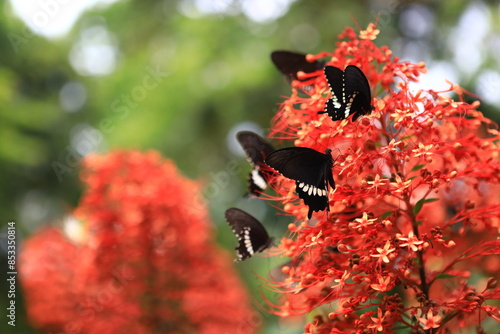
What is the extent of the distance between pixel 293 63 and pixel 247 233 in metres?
0.93

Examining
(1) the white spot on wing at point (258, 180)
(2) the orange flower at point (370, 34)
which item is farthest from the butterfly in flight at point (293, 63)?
(1) the white spot on wing at point (258, 180)

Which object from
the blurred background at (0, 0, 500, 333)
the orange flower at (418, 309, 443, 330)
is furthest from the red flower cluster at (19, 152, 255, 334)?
the orange flower at (418, 309, 443, 330)

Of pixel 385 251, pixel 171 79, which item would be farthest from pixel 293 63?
pixel 171 79

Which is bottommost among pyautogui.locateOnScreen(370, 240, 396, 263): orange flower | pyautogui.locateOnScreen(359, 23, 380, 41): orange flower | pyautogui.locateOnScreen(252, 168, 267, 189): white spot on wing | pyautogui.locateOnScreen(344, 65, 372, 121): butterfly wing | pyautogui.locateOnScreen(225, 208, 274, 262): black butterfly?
pyautogui.locateOnScreen(225, 208, 274, 262): black butterfly

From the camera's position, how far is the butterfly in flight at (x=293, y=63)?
8.54 feet

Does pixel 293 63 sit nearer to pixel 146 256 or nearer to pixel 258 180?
pixel 258 180

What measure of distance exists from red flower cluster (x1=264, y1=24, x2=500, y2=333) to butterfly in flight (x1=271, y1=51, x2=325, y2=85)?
20 centimetres

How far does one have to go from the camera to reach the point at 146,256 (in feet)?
14.1

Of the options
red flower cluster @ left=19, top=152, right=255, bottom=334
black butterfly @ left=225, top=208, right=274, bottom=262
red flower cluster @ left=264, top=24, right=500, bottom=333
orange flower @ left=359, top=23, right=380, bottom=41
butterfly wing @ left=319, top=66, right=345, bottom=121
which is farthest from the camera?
red flower cluster @ left=19, top=152, right=255, bottom=334

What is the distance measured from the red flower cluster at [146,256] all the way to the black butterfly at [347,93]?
8.59 ft

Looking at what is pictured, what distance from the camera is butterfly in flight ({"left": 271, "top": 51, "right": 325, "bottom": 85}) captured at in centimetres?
260

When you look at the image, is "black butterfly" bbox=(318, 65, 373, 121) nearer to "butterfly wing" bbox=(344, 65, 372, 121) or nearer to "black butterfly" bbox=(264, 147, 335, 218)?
"butterfly wing" bbox=(344, 65, 372, 121)

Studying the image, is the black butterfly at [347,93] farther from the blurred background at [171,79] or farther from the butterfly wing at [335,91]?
the blurred background at [171,79]

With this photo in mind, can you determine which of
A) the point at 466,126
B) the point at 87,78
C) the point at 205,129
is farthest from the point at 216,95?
the point at 466,126
